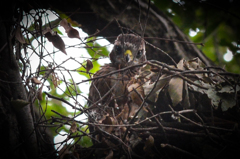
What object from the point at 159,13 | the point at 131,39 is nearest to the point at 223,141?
the point at 159,13

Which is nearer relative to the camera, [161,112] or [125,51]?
[161,112]

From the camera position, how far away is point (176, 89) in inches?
53.8

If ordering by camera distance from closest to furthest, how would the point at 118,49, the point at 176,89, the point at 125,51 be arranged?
1. the point at 176,89
2. the point at 125,51
3. the point at 118,49

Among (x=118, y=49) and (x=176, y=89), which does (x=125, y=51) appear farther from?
(x=176, y=89)

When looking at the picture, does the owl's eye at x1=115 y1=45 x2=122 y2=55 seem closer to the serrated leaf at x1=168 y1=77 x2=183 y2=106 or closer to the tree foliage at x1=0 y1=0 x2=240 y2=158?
the tree foliage at x1=0 y1=0 x2=240 y2=158

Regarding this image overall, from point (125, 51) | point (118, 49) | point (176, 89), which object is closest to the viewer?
point (176, 89)

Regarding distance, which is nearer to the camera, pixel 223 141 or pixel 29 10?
pixel 223 141

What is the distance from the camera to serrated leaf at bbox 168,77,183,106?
1343mm

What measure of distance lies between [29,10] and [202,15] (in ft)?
4.34

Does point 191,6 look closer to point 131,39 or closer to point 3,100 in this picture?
point 3,100

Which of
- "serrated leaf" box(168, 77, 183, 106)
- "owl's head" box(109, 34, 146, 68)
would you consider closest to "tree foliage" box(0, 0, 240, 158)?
"serrated leaf" box(168, 77, 183, 106)

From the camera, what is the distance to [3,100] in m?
1.32

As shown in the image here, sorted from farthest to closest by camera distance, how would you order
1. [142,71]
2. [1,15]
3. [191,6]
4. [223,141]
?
[142,71], [1,15], [223,141], [191,6]

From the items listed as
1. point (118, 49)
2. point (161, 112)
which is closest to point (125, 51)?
point (118, 49)
